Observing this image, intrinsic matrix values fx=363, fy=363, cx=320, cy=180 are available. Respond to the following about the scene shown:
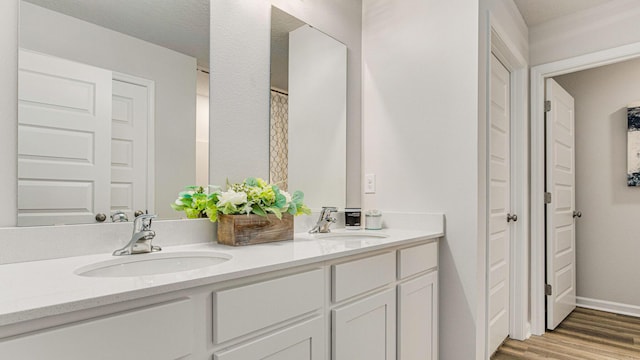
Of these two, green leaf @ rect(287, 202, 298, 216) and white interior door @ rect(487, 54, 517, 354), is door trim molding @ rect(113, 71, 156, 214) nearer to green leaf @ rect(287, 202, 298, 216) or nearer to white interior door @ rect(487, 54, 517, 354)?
green leaf @ rect(287, 202, 298, 216)

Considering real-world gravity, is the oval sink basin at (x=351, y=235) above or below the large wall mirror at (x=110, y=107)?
below

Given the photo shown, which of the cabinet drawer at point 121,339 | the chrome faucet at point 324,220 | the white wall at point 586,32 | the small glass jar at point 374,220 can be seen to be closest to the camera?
the cabinet drawer at point 121,339

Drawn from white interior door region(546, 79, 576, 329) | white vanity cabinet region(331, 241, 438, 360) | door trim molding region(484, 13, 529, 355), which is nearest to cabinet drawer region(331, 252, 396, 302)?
white vanity cabinet region(331, 241, 438, 360)

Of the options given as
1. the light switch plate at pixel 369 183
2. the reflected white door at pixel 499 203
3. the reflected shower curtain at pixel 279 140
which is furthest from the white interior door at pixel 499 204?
the reflected shower curtain at pixel 279 140

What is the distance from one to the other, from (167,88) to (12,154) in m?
0.54

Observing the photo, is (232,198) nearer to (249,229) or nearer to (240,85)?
(249,229)

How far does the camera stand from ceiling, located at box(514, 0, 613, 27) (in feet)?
8.41

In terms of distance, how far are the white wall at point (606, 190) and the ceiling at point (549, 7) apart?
42.0 inches

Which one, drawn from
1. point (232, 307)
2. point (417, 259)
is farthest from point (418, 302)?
point (232, 307)

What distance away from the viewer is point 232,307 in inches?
36.6

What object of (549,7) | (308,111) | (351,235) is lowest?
(351,235)

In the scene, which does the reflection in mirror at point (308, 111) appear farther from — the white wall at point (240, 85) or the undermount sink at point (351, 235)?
the undermount sink at point (351, 235)

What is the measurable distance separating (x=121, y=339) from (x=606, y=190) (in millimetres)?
4033

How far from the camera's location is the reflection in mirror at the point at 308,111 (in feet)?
6.07
